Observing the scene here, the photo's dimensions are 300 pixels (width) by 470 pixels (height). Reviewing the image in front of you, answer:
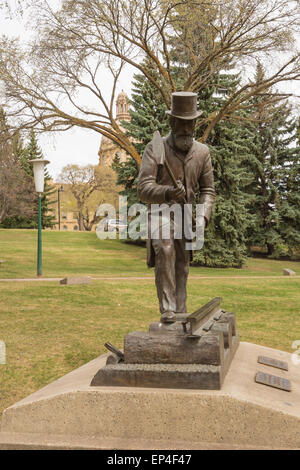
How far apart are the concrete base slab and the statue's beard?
2.34 meters

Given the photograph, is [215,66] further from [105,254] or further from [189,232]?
[189,232]

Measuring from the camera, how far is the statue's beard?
5.00 meters

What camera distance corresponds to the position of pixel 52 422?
3932mm

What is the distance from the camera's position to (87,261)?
26125 mm

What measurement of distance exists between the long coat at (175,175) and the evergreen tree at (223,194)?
19320mm

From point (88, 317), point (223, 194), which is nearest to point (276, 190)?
point (223, 194)

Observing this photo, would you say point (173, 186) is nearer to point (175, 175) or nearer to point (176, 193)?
point (176, 193)

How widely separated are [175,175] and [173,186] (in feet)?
1.04

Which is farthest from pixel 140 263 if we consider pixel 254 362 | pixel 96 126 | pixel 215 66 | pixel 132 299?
pixel 254 362

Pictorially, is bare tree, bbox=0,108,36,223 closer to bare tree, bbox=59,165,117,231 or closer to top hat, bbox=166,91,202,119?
bare tree, bbox=59,165,117,231

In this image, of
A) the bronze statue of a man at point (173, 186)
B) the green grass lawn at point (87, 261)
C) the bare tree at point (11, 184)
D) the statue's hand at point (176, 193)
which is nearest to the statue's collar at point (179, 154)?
the bronze statue of a man at point (173, 186)

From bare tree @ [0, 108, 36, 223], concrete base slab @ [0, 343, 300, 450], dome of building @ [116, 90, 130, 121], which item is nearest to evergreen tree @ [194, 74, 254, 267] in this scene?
bare tree @ [0, 108, 36, 223]
